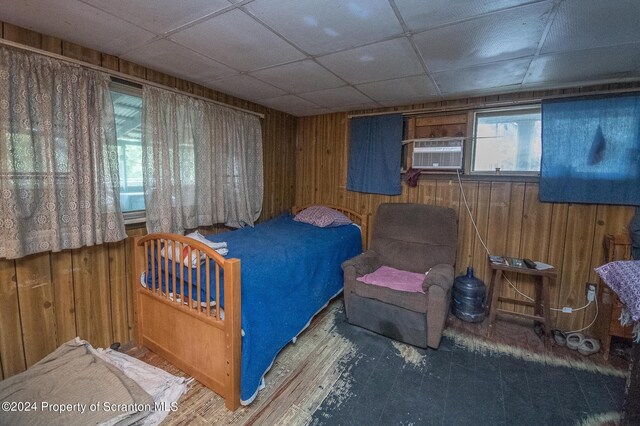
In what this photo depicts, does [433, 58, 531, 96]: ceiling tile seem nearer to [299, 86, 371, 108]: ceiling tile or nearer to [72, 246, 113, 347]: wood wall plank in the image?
[299, 86, 371, 108]: ceiling tile

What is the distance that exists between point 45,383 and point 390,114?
369 cm

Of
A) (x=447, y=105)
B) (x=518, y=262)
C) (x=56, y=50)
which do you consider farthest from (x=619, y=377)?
(x=56, y=50)

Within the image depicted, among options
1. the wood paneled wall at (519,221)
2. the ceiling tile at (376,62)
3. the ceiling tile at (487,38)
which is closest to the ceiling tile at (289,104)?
the ceiling tile at (376,62)

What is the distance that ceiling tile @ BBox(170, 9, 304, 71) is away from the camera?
64.8 inches

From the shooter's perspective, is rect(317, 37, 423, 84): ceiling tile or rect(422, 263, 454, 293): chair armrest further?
rect(422, 263, 454, 293): chair armrest

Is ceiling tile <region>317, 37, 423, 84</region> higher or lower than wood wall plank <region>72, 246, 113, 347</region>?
higher

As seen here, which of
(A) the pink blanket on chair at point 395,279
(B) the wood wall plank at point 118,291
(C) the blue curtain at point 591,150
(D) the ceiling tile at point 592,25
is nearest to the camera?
(D) the ceiling tile at point 592,25

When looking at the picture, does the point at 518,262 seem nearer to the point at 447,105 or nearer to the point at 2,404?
the point at 447,105

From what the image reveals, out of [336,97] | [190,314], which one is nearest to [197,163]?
[190,314]

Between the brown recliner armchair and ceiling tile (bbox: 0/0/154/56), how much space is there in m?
2.34

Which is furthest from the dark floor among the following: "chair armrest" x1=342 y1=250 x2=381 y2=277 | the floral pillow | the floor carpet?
the floral pillow

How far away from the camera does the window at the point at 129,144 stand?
7.47 feet

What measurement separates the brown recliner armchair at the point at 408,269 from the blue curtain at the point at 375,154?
0.39 meters

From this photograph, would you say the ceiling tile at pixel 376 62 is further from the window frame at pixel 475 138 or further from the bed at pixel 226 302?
the bed at pixel 226 302
